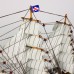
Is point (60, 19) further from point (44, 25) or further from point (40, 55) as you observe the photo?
point (40, 55)

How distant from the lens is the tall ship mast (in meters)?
1.69

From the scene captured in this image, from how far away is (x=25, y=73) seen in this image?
5.92 feet

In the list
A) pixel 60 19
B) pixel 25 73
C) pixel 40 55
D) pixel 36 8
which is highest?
pixel 36 8

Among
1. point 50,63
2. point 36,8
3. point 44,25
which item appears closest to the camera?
point 36,8

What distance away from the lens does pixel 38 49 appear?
1.72 m

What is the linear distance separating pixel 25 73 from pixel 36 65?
11 cm

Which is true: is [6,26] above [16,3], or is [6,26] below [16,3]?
below

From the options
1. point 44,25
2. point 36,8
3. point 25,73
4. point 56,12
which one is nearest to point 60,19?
point 56,12

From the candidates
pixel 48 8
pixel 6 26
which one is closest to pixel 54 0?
pixel 48 8

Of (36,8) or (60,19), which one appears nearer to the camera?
(36,8)

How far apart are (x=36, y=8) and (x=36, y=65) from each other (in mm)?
423

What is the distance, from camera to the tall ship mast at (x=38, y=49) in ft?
5.54

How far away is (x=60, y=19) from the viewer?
6.20 ft

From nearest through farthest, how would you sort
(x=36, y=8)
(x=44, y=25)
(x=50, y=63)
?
(x=36, y=8)
(x=44, y=25)
(x=50, y=63)
